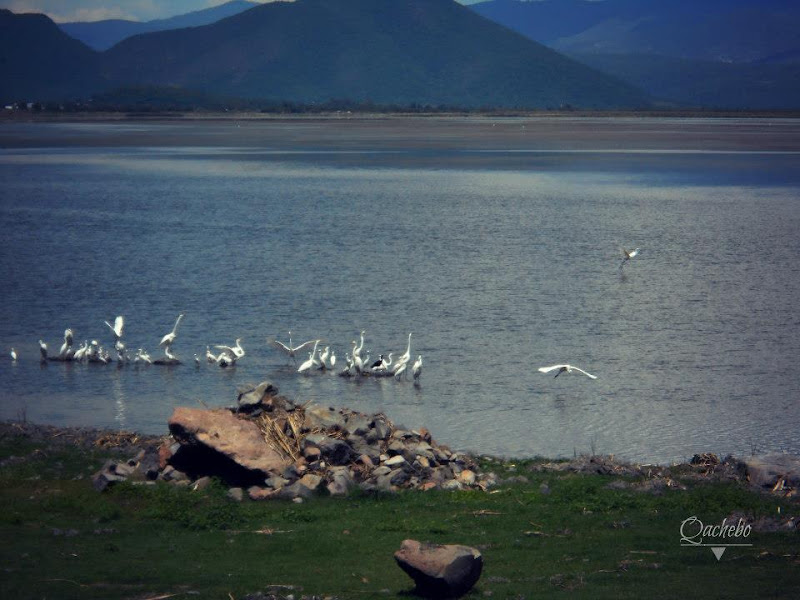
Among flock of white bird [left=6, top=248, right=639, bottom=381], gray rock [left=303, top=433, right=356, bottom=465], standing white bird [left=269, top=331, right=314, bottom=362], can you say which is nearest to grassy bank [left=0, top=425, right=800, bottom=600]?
gray rock [left=303, top=433, right=356, bottom=465]

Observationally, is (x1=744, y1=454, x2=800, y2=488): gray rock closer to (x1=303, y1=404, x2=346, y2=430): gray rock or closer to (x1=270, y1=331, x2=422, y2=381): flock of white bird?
(x1=303, y1=404, x2=346, y2=430): gray rock

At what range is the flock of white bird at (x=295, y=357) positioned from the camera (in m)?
21.6

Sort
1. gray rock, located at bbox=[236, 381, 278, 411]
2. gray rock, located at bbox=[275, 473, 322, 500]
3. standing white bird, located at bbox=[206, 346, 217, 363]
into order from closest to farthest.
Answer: gray rock, located at bbox=[275, 473, 322, 500], gray rock, located at bbox=[236, 381, 278, 411], standing white bird, located at bbox=[206, 346, 217, 363]

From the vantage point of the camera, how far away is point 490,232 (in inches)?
1743

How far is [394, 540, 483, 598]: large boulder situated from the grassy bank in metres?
0.34

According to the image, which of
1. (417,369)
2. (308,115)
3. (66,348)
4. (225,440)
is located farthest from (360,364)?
(308,115)

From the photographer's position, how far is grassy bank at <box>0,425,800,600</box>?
1040cm

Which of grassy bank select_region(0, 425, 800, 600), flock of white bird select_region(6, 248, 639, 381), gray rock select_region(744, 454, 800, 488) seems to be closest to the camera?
grassy bank select_region(0, 425, 800, 600)

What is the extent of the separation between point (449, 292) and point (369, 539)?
19.3 m

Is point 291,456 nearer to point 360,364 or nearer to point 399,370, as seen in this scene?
point 399,370

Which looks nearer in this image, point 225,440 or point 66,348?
point 225,440

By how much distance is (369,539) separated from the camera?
11875 millimetres

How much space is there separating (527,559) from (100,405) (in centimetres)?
1072

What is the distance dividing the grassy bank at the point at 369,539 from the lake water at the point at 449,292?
3.97 m
